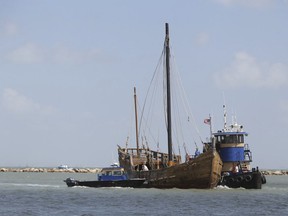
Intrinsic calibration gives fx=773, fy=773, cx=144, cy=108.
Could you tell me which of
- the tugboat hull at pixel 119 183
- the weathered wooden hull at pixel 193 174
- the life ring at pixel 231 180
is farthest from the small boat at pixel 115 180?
the life ring at pixel 231 180

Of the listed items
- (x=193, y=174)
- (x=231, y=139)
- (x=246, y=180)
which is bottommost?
(x=246, y=180)

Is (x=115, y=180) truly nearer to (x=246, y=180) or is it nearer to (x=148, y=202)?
(x=246, y=180)

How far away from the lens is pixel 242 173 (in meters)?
65.7

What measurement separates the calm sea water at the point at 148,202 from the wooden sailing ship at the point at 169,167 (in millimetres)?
991

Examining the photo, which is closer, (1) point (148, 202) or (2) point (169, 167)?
(1) point (148, 202)

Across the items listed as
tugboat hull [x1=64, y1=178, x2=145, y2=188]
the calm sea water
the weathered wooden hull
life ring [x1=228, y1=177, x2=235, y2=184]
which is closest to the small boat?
tugboat hull [x1=64, y1=178, x2=145, y2=188]

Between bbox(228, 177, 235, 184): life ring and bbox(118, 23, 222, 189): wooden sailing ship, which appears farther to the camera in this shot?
bbox(228, 177, 235, 184): life ring

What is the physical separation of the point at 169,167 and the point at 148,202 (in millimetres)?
10796

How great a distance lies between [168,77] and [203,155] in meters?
10.2

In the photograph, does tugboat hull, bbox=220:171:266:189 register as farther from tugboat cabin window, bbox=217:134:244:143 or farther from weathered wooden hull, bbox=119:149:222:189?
tugboat cabin window, bbox=217:134:244:143

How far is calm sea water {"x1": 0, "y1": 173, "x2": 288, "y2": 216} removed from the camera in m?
46.6

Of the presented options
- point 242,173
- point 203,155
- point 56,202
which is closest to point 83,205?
point 56,202

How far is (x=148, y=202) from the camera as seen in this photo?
52719mm

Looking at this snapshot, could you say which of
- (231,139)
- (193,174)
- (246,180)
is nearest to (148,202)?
(193,174)
